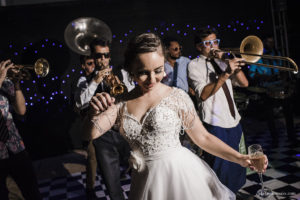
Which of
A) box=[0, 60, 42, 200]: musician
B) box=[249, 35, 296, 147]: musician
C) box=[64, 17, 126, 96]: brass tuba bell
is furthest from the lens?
box=[64, 17, 126, 96]: brass tuba bell

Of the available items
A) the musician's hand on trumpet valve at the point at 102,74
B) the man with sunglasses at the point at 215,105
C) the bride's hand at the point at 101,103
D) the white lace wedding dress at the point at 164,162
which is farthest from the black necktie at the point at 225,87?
the bride's hand at the point at 101,103

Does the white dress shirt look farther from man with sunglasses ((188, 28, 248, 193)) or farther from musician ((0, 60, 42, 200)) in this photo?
musician ((0, 60, 42, 200))

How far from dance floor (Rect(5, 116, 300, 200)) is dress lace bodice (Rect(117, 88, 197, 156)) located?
195cm

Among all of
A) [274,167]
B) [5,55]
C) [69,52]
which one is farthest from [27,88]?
[274,167]

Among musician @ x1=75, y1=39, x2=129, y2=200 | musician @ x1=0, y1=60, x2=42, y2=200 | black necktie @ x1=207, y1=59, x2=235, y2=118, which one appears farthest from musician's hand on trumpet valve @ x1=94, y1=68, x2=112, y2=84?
black necktie @ x1=207, y1=59, x2=235, y2=118

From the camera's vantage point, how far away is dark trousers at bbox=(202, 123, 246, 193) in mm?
2791

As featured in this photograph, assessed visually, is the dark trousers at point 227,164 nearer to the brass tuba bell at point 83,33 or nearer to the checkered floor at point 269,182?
the checkered floor at point 269,182

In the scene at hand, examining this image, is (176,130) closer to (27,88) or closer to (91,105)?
(91,105)

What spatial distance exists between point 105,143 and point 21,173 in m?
0.85

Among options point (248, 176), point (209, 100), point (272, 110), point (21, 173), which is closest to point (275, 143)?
point (272, 110)

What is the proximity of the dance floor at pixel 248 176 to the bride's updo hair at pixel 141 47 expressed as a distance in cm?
236

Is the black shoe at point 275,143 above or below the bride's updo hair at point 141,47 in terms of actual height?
below

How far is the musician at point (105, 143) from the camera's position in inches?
110

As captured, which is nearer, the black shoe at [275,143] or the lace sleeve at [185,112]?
the lace sleeve at [185,112]
